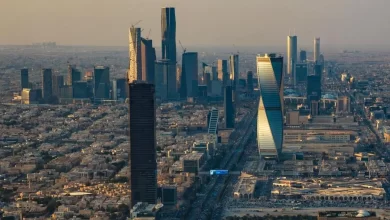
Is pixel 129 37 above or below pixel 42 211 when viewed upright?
above

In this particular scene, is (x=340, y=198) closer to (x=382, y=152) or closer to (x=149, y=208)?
(x=149, y=208)

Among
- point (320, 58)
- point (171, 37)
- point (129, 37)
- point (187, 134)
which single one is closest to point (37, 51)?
point (320, 58)

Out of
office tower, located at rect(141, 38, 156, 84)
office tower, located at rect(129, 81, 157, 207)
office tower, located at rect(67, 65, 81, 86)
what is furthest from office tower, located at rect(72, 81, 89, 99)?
office tower, located at rect(129, 81, 157, 207)

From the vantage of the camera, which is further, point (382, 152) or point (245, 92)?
point (245, 92)

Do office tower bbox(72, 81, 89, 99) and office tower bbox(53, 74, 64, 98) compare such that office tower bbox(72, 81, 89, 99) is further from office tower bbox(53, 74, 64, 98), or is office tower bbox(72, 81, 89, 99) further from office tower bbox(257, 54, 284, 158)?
office tower bbox(257, 54, 284, 158)

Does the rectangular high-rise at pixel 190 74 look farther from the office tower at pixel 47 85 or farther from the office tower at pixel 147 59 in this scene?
the office tower at pixel 47 85

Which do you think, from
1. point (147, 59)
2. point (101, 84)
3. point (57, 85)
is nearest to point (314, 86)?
point (147, 59)

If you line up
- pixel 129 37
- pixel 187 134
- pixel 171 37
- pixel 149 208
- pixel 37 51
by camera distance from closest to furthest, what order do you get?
1. pixel 149 208
2. pixel 187 134
3. pixel 129 37
4. pixel 171 37
5. pixel 37 51
